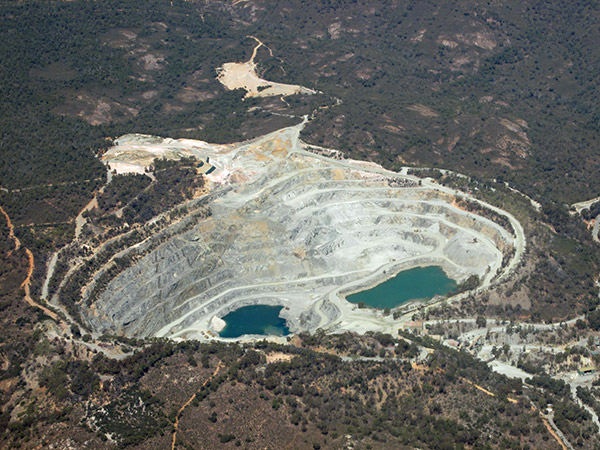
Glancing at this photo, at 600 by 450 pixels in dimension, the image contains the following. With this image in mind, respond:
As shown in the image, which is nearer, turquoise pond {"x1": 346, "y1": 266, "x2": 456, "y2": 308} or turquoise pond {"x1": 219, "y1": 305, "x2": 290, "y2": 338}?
turquoise pond {"x1": 219, "y1": 305, "x2": 290, "y2": 338}

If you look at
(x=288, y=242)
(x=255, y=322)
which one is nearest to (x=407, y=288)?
(x=288, y=242)

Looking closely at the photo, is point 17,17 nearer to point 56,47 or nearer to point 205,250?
point 56,47

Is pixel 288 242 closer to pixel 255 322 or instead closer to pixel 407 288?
pixel 255 322

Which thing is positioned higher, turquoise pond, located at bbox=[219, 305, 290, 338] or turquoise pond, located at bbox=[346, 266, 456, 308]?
turquoise pond, located at bbox=[346, 266, 456, 308]

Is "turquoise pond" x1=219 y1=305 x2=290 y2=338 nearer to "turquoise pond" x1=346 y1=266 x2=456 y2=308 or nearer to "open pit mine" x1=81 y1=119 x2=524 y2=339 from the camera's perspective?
"open pit mine" x1=81 y1=119 x2=524 y2=339

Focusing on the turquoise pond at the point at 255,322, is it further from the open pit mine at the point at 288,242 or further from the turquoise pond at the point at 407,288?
the turquoise pond at the point at 407,288

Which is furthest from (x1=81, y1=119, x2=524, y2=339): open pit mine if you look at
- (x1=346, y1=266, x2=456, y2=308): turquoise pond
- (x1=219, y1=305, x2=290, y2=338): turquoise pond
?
(x1=346, y1=266, x2=456, y2=308): turquoise pond

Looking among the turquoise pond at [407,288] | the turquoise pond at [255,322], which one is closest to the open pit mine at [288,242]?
the turquoise pond at [255,322]
